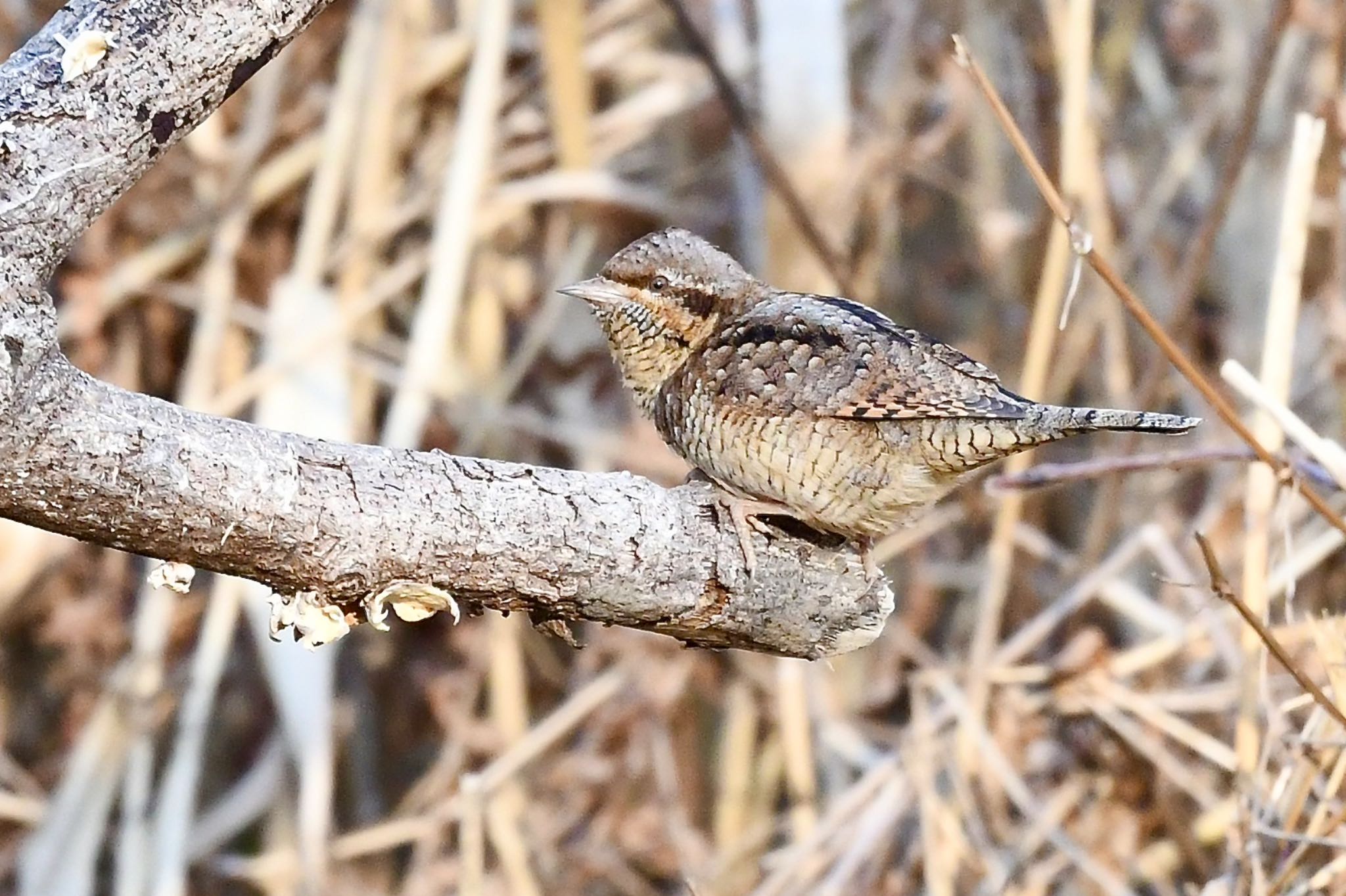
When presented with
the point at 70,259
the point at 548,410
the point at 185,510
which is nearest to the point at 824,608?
the point at 185,510

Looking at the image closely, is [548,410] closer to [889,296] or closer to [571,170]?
[571,170]

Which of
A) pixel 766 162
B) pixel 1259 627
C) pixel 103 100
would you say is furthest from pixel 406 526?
pixel 766 162

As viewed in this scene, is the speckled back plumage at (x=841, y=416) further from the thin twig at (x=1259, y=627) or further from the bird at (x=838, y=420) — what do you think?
the thin twig at (x=1259, y=627)

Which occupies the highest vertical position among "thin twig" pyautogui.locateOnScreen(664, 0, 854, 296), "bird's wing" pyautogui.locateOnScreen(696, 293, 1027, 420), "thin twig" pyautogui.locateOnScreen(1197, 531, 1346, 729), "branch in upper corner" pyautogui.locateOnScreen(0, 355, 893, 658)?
"thin twig" pyautogui.locateOnScreen(664, 0, 854, 296)

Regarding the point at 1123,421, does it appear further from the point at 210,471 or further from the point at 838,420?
the point at 210,471

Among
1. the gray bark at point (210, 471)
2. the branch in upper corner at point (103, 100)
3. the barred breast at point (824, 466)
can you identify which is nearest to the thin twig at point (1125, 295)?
the barred breast at point (824, 466)

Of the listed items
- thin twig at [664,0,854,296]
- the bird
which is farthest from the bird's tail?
thin twig at [664,0,854,296]

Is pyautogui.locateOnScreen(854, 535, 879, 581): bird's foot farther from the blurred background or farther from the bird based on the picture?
the blurred background
